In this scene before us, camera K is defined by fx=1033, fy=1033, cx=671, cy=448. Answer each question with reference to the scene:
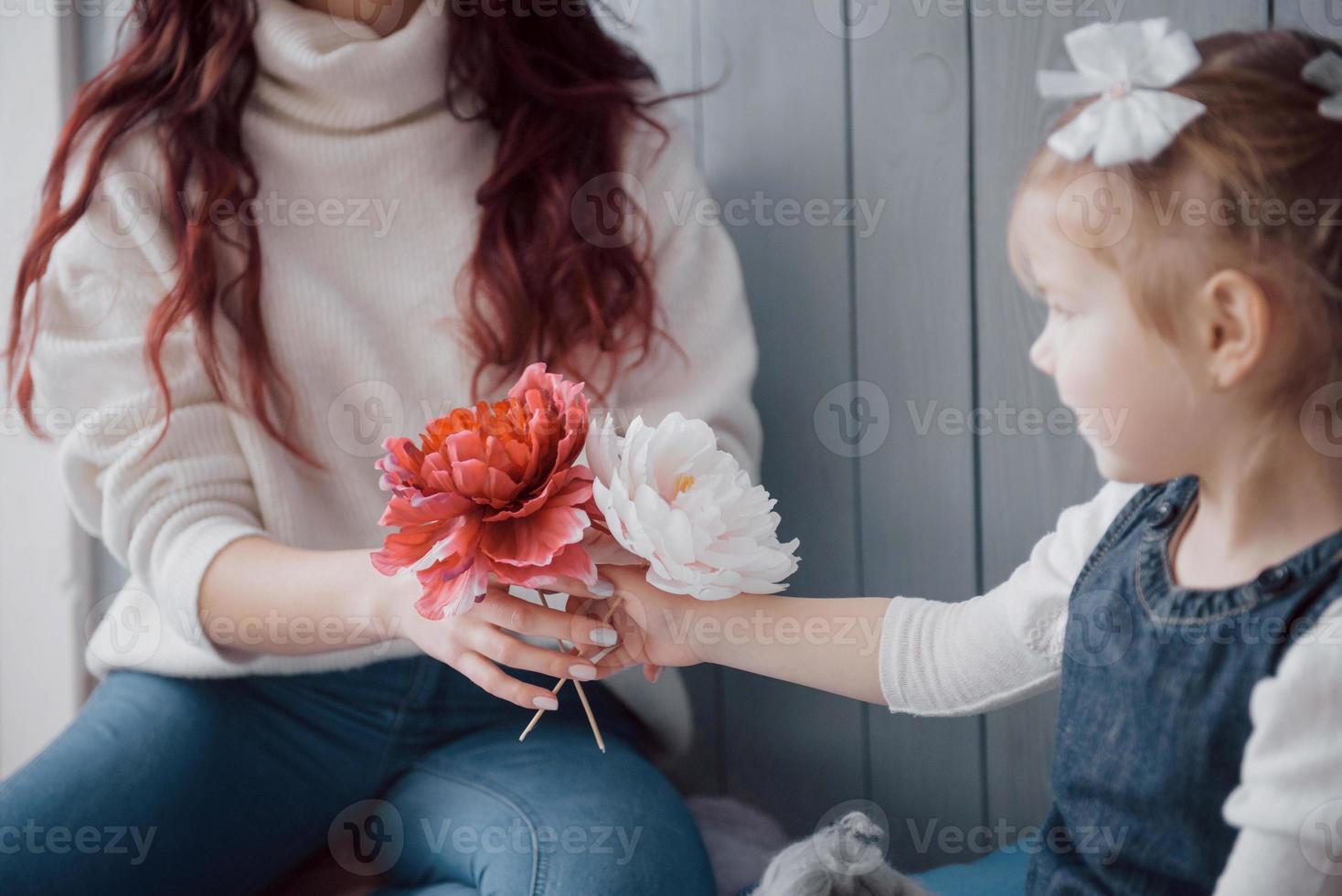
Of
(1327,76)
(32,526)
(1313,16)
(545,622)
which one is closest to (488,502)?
(545,622)

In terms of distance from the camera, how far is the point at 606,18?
1.31 meters

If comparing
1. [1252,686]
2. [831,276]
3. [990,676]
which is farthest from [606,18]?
[1252,686]

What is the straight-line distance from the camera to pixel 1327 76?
0.57 meters

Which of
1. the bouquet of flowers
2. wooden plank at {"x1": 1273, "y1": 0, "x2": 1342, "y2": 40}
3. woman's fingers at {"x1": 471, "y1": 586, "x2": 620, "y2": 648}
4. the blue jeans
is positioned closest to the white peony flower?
the bouquet of flowers

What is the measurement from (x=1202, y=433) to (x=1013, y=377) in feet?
1.58

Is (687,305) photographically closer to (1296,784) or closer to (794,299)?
(794,299)

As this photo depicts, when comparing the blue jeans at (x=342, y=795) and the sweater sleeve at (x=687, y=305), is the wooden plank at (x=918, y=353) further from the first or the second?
the blue jeans at (x=342, y=795)

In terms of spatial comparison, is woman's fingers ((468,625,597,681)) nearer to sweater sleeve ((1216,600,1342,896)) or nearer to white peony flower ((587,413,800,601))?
white peony flower ((587,413,800,601))

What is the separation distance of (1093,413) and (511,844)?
61 centimetres

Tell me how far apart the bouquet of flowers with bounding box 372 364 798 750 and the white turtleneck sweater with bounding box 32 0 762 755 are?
1.23 feet

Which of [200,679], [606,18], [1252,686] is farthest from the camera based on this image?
[606,18]

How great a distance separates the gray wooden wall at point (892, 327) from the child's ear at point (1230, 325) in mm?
492

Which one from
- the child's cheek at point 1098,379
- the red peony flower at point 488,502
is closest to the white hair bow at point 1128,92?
the child's cheek at point 1098,379

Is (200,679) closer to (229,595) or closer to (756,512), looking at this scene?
(229,595)
